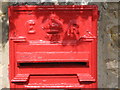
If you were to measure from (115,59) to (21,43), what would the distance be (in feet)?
2.68

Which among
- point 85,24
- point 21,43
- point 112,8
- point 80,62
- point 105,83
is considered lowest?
point 105,83

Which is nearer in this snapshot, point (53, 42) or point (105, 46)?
→ point (53, 42)

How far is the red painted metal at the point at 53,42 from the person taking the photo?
1.87 meters

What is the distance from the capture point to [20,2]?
6.47 feet

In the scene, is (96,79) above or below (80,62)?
below

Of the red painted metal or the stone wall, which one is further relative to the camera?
the stone wall

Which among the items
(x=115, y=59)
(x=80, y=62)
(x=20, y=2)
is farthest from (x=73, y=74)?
(x=20, y=2)

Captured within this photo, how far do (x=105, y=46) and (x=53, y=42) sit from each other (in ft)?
1.50

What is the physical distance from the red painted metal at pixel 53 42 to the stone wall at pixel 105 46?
0.34ft

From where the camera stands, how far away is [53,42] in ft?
6.24

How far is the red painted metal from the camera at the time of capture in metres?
1.87

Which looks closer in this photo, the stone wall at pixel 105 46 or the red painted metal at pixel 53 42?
the red painted metal at pixel 53 42

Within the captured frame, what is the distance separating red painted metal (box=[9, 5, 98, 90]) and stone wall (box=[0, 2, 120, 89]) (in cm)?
10

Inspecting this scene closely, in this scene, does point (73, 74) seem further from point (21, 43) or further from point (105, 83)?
point (21, 43)
